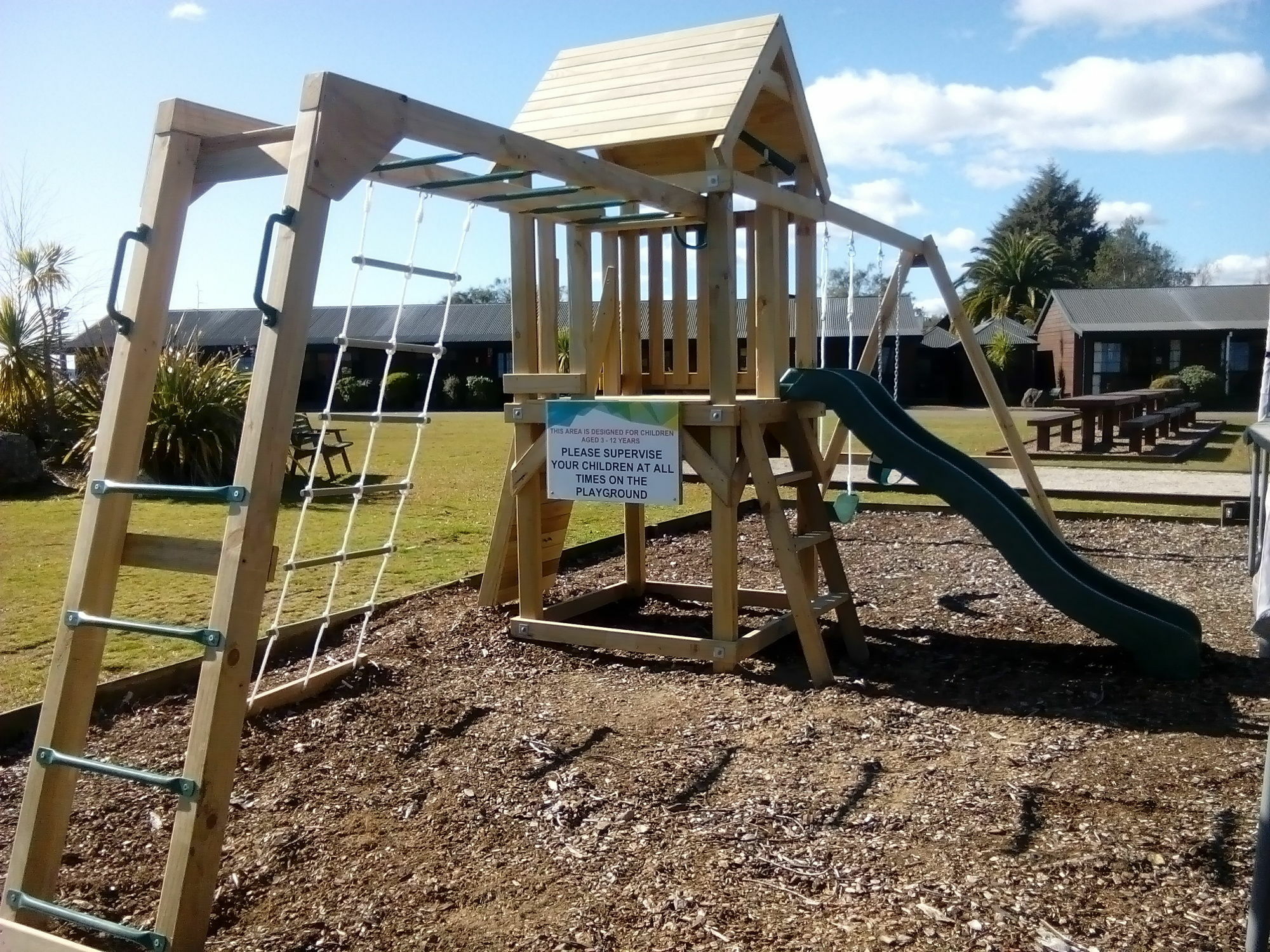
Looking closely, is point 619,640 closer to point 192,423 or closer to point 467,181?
point 467,181

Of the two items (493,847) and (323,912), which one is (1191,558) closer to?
(493,847)

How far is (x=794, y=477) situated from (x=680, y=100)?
6.93 feet

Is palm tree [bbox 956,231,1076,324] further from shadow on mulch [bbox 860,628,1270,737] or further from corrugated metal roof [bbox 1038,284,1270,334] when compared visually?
shadow on mulch [bbox 860,628,1270,737]

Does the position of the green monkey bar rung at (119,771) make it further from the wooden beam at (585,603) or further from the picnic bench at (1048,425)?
the picnic bench at (1048,425)

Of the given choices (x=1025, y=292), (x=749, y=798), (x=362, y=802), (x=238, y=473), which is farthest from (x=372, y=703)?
(x=1025, y=292)

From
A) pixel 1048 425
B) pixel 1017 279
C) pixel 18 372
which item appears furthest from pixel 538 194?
pixel 1017 279

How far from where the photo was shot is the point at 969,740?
14.8 ft

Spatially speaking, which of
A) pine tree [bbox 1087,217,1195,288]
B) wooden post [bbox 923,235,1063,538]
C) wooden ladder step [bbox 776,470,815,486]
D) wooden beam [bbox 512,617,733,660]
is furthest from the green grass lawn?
pine tree [bbox 1087,217,1195,288]

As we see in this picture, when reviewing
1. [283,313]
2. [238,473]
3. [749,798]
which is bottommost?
[749,798]

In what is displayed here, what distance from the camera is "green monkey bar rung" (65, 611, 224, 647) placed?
2.82m

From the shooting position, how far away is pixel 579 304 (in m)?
6.15

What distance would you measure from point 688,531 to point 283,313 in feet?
24.8

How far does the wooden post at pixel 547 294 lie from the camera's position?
6.11m

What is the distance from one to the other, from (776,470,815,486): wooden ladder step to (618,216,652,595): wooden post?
97 cm
